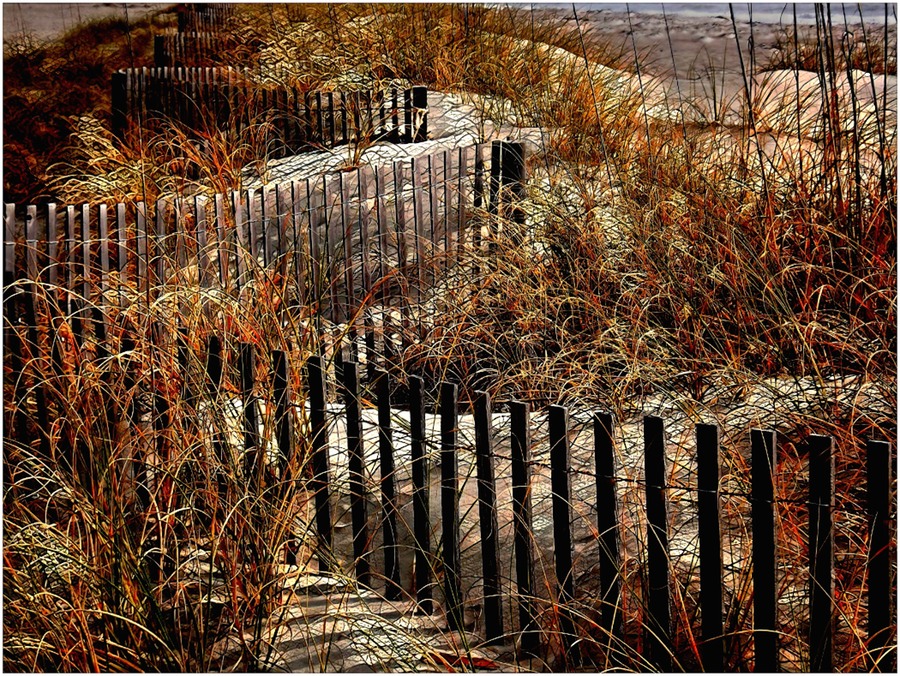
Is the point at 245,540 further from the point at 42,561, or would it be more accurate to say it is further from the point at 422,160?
the point at 422,160

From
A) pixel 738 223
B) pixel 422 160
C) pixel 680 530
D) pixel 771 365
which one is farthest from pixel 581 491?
pixel 422 160

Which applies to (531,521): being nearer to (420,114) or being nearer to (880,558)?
(880,558)

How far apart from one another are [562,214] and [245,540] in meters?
2.74

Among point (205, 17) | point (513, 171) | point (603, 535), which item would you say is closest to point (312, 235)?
point (513, 171)

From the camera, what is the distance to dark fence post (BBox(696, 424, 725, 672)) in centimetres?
217

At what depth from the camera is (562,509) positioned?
2406mm

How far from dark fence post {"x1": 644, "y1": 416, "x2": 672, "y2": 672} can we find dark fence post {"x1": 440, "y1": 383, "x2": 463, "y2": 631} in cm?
54

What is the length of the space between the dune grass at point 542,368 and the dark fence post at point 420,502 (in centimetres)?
32

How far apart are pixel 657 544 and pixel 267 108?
6458 millimetres

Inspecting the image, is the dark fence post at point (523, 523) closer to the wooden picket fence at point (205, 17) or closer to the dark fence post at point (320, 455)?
the dark fence post at point (320, 455)

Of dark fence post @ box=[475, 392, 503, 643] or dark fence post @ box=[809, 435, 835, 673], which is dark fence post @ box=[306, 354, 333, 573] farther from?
dark fence post @ box=[809, 435, 835, 673]

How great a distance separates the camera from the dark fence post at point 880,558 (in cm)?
199

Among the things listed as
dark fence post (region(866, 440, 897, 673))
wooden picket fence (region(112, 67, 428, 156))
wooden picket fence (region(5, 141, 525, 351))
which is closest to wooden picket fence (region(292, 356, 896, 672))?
dark fence post (region(866, 440, 897, 673))

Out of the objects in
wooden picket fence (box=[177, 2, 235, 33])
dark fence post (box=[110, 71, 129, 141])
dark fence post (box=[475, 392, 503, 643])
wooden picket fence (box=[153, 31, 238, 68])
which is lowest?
dark fence post (box=[475, 392, 503, 643])
